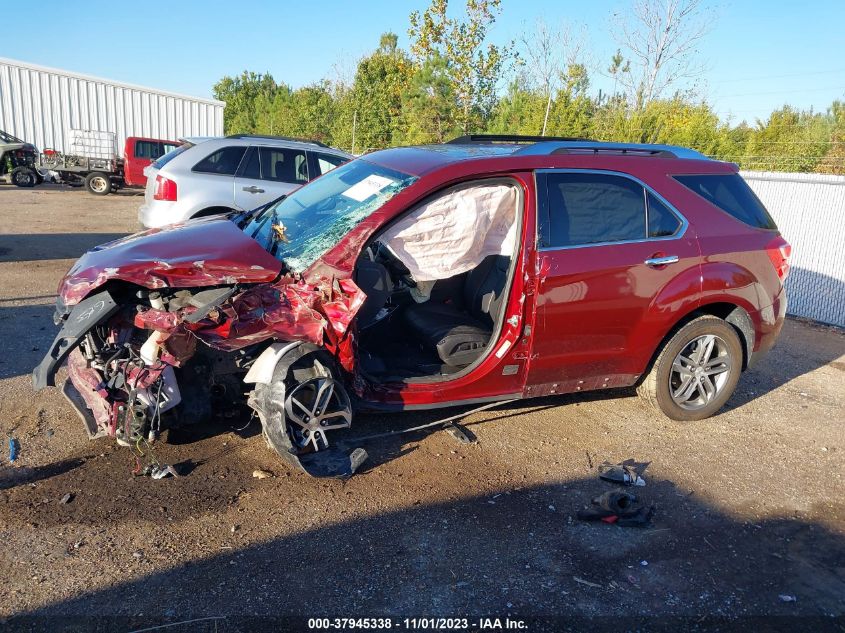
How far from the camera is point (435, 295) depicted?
17.4 ft

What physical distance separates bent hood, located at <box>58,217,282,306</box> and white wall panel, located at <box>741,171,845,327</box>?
812cm

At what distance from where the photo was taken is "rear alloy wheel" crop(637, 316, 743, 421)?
195 inches

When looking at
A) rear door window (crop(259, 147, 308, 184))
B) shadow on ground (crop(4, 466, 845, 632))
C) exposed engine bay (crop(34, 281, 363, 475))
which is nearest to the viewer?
shadow on ground (crop(4, 466, 845, 632))

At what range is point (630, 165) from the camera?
4.73m

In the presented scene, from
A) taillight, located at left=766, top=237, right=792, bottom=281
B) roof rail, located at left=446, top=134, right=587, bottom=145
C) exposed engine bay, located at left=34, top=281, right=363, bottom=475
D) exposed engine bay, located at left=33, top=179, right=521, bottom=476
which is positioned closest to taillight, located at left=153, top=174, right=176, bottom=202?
exposed engine bay, located at left=33, top=179, right=521, bottom=476

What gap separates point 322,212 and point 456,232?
3.07ft

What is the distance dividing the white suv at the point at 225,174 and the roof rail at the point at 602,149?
5135 mm

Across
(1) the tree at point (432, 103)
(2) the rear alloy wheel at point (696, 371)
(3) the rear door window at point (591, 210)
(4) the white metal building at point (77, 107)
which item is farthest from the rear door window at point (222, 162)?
(4) the white metal building at point (77, 107)

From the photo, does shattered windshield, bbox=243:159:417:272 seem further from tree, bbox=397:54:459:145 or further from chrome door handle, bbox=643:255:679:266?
tree, bbox=397:54:459:145

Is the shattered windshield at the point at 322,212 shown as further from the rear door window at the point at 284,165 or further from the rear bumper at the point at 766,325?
the rear door window at the point at 284,165

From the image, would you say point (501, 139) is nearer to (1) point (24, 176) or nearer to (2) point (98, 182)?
(2) point (98, 182)

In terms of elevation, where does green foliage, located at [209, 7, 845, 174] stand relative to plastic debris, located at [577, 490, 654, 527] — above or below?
above

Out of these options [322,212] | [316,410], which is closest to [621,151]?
[322,212]

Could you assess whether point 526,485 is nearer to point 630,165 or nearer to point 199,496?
point 199,496
